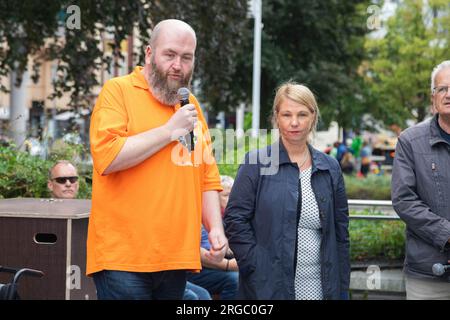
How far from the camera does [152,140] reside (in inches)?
140

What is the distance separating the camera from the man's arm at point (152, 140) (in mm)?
3551

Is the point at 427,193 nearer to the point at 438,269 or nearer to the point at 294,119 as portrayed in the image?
the point at 438,269

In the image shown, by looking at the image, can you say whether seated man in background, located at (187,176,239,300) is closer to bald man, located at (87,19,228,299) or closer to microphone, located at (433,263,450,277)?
microphone, located at (433,263,450,277)

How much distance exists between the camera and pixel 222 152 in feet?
31.5

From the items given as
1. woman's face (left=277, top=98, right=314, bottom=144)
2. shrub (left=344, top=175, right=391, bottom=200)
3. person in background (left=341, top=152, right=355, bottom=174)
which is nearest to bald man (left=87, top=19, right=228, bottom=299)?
woman's face (left=277, top=98, right=314, bottom=144)

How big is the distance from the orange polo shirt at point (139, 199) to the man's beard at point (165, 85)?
43 millimetres

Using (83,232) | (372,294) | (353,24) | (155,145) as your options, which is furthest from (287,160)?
(353,24)

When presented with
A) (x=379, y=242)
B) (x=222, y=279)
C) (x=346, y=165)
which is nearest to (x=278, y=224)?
(x=222, y=279)

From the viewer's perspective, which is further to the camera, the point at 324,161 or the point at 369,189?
the point at 369,189

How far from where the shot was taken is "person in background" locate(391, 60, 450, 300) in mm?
4477

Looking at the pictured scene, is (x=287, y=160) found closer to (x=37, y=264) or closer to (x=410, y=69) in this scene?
(x=37, y=264)

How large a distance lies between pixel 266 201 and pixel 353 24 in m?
30.8

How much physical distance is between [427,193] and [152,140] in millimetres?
1619

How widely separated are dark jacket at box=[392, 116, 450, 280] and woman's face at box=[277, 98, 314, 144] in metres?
0.58
